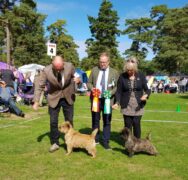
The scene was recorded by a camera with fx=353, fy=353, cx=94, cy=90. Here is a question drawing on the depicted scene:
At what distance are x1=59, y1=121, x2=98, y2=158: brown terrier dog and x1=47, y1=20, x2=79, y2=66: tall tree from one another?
52.8 meters

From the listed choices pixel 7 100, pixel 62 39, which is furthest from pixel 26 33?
pixel 7 100

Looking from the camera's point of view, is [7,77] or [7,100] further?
[7,77]

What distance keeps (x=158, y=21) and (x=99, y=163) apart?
57847 millimetres

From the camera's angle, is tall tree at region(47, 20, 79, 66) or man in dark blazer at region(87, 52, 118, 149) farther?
tall tree at region(47, 20, 79, 66)

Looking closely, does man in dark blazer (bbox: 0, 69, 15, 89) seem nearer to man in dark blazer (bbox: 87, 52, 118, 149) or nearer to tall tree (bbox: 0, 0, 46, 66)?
man in dark blazer (bbox: 87, 52, 118, 149)

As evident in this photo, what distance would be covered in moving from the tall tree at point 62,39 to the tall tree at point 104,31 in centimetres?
514

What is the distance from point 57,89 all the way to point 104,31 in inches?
1962

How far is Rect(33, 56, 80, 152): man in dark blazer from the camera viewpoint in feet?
20.5

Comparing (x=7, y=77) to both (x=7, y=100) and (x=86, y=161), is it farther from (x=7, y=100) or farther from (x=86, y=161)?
(x=86, y=161)

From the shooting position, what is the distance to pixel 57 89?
20.8ft

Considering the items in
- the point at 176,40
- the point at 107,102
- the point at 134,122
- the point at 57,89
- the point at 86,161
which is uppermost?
the point at 176,40

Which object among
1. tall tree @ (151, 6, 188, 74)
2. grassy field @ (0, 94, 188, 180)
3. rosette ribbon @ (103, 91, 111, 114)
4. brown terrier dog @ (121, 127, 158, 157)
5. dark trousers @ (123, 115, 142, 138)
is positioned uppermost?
tall tree @ (151, 6, 188, 74)

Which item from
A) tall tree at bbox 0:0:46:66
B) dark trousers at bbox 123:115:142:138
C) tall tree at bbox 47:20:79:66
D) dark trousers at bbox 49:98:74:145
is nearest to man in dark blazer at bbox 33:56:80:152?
dark trousers at bbox 49:98:74:145

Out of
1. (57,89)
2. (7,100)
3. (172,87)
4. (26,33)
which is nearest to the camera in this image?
(57,89)
